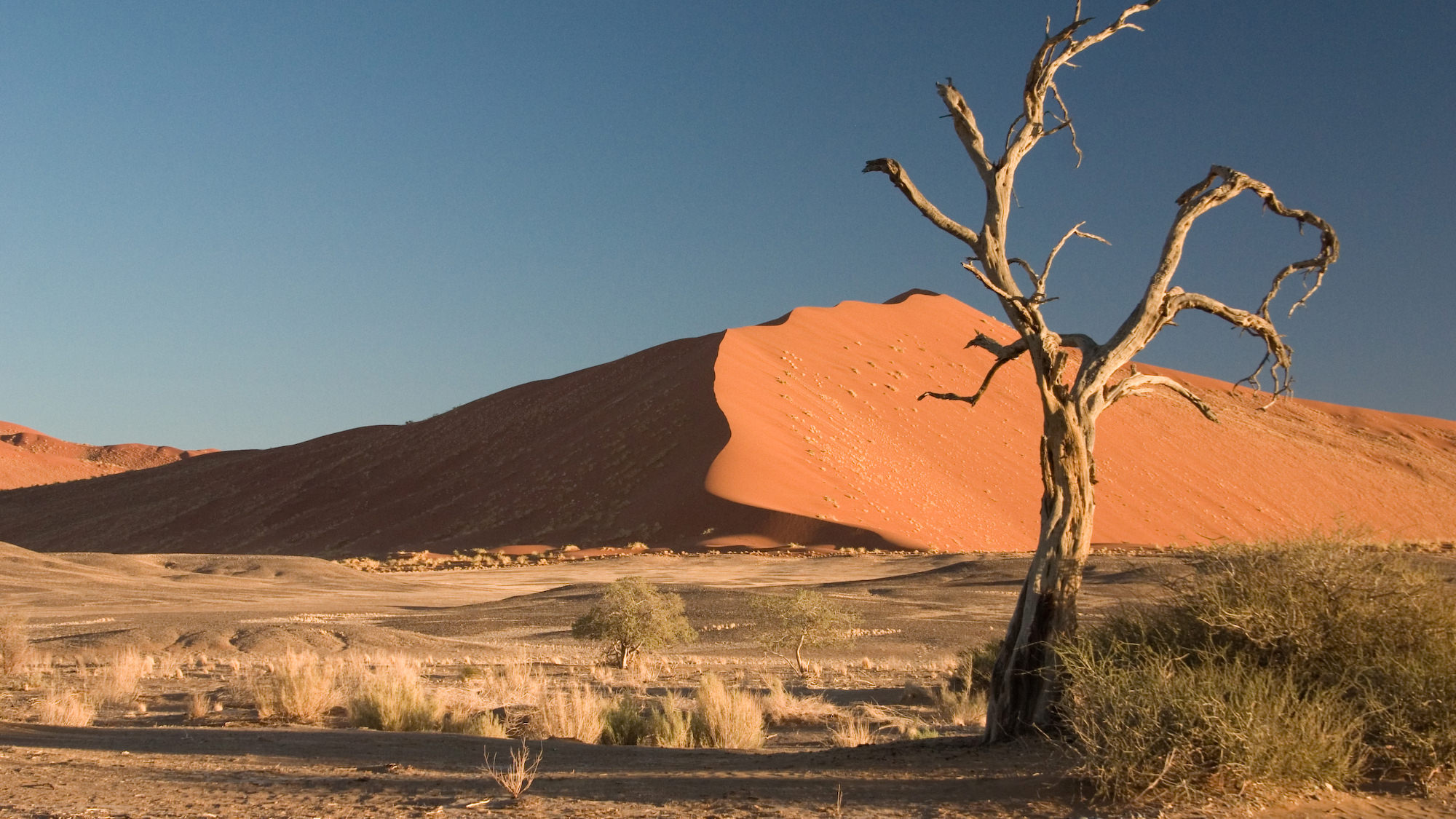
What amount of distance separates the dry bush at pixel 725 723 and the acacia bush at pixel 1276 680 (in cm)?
370

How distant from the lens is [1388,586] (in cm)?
739

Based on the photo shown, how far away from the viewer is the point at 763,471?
51.3m

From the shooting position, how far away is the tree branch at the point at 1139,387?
9.00 metres

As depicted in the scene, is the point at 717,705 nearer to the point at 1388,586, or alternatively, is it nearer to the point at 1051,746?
the point at 1051,746

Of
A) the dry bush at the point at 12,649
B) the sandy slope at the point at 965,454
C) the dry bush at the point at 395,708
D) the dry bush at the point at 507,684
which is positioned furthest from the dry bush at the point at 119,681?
the sandy slope at the point at 965,454

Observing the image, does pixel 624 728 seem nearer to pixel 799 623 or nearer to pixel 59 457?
pixel 799 623

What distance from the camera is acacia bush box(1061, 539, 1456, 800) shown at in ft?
21.6

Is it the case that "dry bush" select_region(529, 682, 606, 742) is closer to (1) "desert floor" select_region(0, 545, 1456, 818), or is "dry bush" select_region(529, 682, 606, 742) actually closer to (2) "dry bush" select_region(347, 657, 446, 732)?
(1) "desert floor" select_region(0, 545, 1456, 818)

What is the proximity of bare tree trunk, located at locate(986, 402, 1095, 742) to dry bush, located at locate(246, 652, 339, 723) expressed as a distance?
7267mm

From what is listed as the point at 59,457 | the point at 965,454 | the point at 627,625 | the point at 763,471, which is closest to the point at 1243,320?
the point at 627,625

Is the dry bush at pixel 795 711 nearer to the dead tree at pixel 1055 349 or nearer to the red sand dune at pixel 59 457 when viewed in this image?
the dead tree at pixel 1055 349

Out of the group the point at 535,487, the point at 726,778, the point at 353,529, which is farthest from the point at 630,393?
the point at 726,778

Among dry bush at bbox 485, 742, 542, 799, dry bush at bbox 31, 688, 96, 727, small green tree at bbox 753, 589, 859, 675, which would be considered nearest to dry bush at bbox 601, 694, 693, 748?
dry bush at bbox 485, 742, 542, 799

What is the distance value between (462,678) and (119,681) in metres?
4.35
